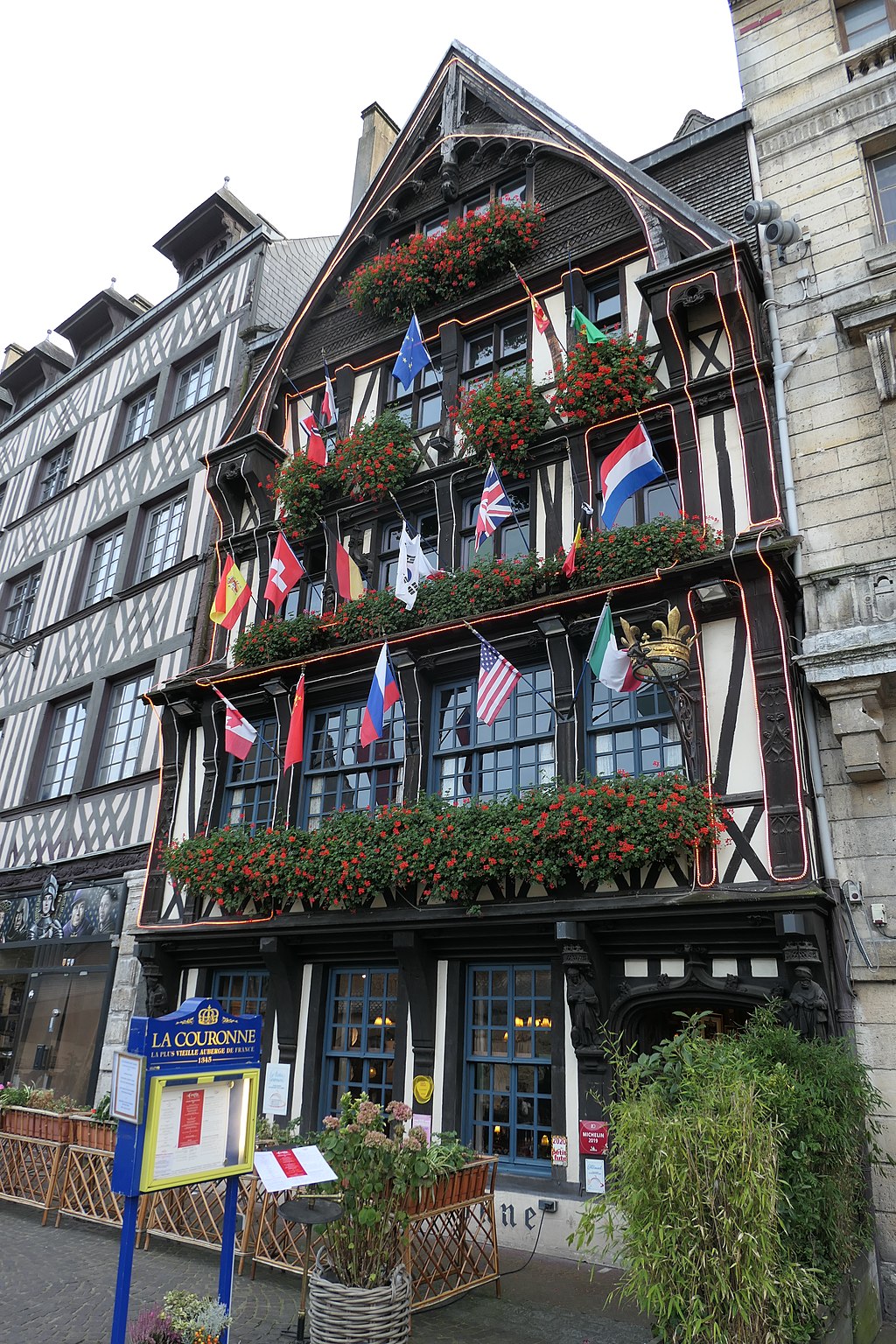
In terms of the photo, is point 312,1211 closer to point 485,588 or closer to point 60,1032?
point 485,588

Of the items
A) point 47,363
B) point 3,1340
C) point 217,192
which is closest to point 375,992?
point 3,1340

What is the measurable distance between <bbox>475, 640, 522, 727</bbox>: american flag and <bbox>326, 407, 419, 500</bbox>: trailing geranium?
13.3 ft

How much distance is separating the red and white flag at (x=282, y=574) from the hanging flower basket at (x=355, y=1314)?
8683 mm

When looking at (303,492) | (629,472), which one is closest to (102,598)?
(303,492)

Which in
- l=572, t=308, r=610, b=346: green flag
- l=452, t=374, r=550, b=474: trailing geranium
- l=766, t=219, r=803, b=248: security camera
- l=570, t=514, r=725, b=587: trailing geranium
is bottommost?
l=570, t=514, r=725, b=587: trailing geranium

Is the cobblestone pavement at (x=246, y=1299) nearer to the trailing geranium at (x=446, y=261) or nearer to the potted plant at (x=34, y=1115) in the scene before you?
the potted plant at (x=34, y=1115)

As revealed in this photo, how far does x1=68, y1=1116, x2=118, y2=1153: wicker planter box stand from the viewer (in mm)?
9195

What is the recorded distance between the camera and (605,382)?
11.3 m

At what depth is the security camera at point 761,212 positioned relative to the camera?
10.8 metres

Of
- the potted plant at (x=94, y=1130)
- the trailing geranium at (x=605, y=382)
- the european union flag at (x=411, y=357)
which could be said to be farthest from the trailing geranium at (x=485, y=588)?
the potted plant at (x=94, y=1130)

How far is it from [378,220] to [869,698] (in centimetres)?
1177

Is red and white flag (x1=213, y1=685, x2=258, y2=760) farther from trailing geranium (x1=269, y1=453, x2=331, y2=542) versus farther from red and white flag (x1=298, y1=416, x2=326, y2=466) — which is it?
red and white flag (x1=298, y1=416, x2=326, y2=466)

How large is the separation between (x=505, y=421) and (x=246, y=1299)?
9.67m

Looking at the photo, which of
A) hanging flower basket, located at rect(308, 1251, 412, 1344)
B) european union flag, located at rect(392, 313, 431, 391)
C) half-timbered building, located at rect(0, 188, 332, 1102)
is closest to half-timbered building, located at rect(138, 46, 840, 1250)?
european union flag, located at rect(392, 313, 431, 391)
